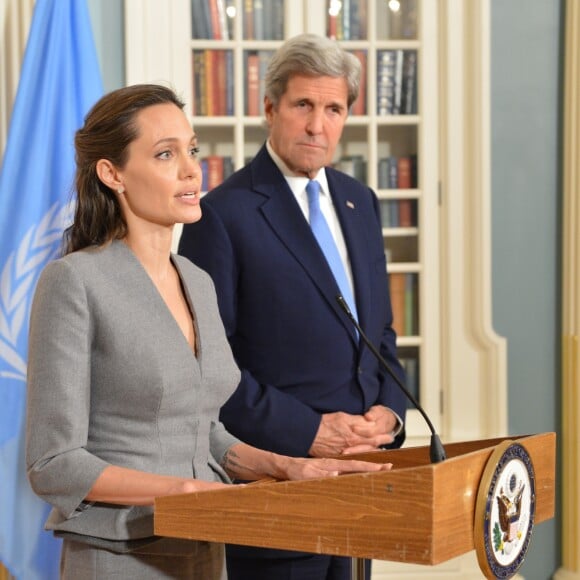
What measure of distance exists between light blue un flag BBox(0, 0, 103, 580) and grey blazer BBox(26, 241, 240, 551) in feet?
5.08

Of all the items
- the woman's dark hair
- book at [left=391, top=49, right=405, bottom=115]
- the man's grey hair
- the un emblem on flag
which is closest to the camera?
the woman's dark hair

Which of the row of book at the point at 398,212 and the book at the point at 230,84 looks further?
the row of book at the point at 398,212

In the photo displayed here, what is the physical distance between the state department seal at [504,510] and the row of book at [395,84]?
2.78 m

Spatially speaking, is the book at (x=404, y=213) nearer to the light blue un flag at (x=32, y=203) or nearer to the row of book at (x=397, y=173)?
A: the row of book at (x=397, y=173)

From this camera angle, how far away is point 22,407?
331 cm

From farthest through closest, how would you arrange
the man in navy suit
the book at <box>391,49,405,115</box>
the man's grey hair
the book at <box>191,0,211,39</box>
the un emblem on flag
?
the book at <box>391,49,405,115</box>, the book at <box>191,0,211,39</box>, the un emblem on flag, the man's grey hair, the man in navy suit

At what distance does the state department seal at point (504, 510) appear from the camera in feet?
4.83

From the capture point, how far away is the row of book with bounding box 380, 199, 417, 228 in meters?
4.25

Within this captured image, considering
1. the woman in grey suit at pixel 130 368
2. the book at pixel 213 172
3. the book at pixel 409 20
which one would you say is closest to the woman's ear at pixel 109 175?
the woman in grey suit at pixel 130 368

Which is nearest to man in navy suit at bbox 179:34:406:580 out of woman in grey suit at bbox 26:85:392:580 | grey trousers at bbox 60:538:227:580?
woman in grey suit at bbox 26:85:392:580

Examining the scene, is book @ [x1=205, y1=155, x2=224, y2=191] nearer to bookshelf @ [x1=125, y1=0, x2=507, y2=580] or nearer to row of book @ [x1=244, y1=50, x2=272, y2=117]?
bookshelf @ [x1=125, y1=0, x2=507, y2=580]

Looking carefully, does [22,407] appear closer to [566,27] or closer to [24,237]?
[24,237]

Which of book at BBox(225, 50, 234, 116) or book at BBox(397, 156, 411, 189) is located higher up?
book at BBox(225, 50, 234, 116)

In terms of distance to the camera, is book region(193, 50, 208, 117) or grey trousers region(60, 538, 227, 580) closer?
grey trousers region(60, 538, 227, 580)
